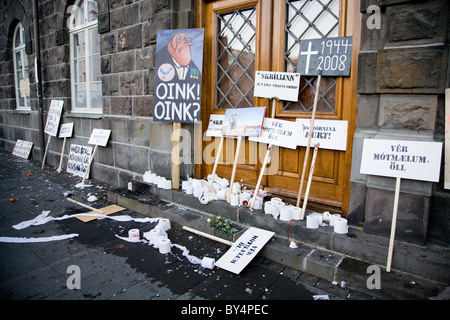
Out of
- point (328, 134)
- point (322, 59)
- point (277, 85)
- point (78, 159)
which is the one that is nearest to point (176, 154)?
point (277, 85)

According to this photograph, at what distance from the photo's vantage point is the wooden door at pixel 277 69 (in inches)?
130

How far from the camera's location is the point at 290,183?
3.79m

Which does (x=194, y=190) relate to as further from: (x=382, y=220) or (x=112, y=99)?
(x=112, y=99)

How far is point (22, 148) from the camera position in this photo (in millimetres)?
8852

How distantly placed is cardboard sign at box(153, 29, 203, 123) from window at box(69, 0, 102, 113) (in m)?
2.50

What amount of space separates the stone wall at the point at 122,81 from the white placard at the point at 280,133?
4.16 feet

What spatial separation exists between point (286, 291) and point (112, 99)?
15.1 feet

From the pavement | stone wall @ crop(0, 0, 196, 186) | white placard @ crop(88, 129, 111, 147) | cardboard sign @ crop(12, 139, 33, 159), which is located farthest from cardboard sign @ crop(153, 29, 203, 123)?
cardboard sign @ crop(12, 139, 33, 159)

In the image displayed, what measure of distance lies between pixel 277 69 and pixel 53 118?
602 cm

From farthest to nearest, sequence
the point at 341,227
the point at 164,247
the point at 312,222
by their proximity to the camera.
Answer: the point at 164,247, the point at 312,222, the point at 341,227

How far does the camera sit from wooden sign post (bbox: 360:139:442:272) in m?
2.55

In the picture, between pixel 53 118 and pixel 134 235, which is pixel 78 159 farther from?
pixel 134 235
